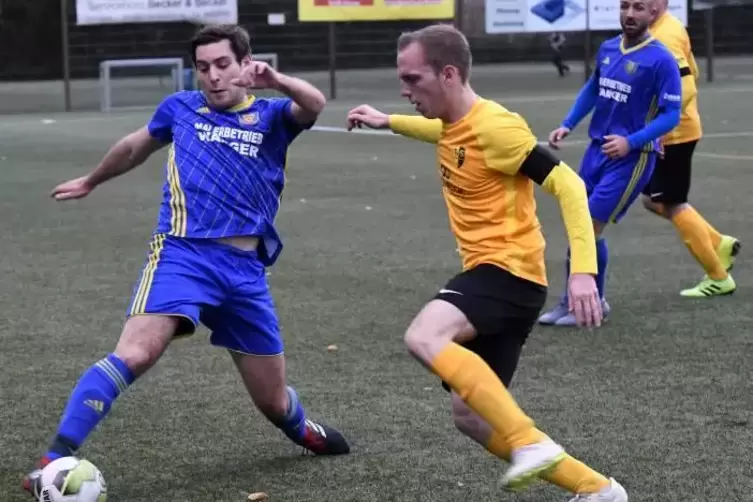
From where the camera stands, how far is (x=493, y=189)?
4.85 meters

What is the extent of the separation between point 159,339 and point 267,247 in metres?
0.63

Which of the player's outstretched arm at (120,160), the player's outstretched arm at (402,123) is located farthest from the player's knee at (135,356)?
the player's outstretched arm at (402,123)

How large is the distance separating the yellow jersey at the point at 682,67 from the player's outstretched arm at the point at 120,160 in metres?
4.03

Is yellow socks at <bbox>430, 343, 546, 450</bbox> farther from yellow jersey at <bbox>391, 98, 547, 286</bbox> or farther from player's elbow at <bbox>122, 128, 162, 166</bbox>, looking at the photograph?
player's elbow at <bbox>122, 128, 162, 166</bbox>

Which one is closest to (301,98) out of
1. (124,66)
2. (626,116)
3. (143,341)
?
(143,341)

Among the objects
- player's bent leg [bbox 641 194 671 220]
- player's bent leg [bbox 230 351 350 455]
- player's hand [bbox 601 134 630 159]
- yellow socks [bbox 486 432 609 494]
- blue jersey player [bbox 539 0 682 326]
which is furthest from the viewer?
player's bent leg [bbox 641 194 671 220]

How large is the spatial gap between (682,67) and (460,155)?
14.6ft

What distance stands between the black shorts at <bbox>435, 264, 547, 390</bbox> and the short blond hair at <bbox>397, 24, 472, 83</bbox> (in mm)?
659

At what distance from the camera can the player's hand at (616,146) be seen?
25.6 feet

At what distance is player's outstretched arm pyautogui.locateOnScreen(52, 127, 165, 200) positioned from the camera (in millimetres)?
5590

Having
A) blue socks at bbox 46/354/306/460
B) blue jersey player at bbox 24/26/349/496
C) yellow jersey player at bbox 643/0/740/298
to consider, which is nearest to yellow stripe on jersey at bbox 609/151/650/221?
yellow jersey player at bbox 643/0/740/298

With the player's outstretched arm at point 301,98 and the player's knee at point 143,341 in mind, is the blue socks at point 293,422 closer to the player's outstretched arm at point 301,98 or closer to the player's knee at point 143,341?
the player's knee at point 143,341

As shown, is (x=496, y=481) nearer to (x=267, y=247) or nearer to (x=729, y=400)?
(x=267, y=247)

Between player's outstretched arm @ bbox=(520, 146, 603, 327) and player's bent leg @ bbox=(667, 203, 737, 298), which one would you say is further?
player's bent leg @ bbox=(667, 203, 737, 298)
